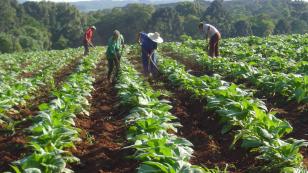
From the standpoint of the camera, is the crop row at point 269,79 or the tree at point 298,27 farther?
the tree at point 298,27

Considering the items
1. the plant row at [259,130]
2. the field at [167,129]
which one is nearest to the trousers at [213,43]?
the field at [167,129]

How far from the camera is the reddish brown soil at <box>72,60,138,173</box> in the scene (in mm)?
5289

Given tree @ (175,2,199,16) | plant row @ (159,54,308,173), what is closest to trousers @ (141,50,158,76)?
plant row @ (159,54,308,173)

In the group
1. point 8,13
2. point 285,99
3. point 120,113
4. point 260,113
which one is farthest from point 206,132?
point 8,13

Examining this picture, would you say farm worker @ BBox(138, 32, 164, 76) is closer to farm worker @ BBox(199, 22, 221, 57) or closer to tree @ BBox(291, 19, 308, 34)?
farm worker @ BBox(199, 22, 221, 57)

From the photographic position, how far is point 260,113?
5.74 m

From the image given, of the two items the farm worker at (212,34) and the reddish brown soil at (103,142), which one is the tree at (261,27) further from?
the reddish brown soil at (103,142)

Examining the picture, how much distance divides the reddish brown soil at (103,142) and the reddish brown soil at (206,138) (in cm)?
86

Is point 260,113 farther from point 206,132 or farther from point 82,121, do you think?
point 82,121

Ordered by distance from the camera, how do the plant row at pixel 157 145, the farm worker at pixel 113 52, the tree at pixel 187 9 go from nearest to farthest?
the plant row at pixel 157 145, the farm worker at pixel 113 52, the tree at pixel 187 9

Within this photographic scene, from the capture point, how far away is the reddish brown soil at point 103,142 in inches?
208

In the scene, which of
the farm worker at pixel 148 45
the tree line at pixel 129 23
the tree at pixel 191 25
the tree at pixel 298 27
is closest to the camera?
the farm worker at pixel 148 45

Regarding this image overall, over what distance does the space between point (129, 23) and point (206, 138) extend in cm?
6322

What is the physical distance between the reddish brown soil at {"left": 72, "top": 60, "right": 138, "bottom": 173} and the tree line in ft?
129
